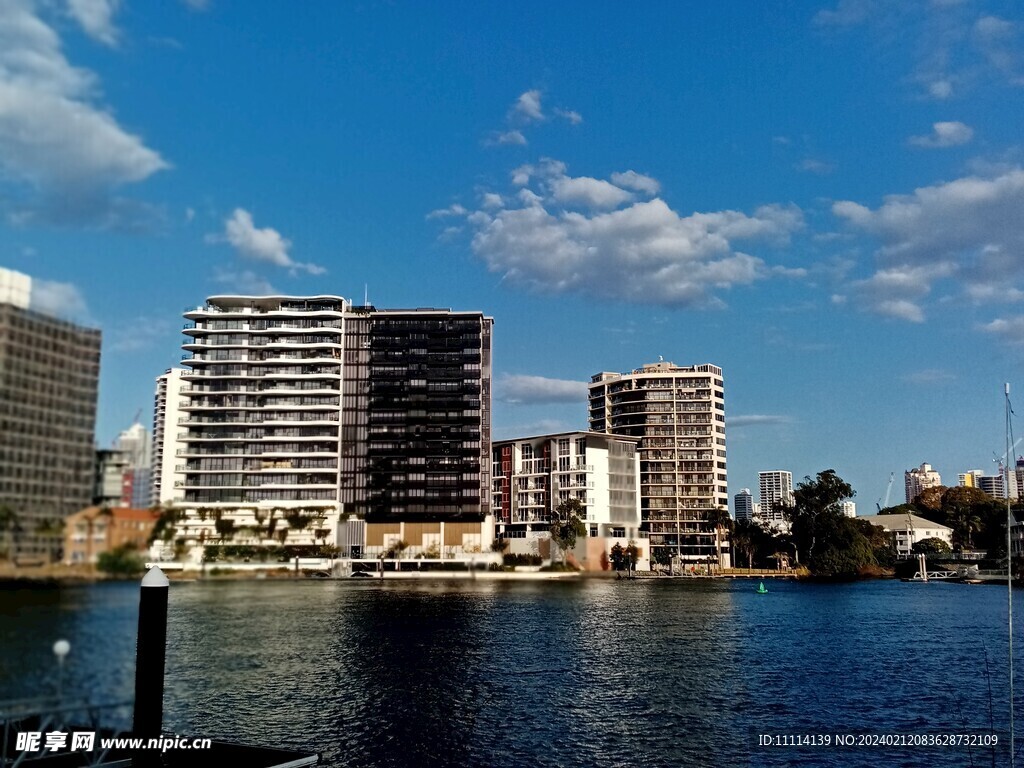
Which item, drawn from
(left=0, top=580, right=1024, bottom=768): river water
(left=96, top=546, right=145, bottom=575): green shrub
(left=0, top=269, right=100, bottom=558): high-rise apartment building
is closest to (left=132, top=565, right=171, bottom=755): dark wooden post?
(left=96, top=546, right=145, bottom=575): green shrub

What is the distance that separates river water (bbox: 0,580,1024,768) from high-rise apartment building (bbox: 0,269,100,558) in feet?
7.78

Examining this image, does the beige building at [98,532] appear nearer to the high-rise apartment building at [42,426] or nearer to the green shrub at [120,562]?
the green shrub at [120,562]

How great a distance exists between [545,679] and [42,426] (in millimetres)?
44768

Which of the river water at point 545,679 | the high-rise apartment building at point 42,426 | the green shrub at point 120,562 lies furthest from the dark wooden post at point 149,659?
the high-rise apartment building at point 42,426

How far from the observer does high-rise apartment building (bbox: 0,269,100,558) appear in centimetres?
2364

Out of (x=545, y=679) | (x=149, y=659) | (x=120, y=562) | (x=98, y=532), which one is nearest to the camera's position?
(x=149, y=659)

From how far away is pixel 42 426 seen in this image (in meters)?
24.1

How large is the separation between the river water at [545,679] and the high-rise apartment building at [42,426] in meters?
2.37

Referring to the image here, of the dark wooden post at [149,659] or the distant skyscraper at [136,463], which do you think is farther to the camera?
the distant skyscraper at [136,463]

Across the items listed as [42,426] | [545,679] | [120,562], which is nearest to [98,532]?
[120,562]

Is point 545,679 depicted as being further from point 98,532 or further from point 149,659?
point 98,532

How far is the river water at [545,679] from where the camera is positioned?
37406 millimetres

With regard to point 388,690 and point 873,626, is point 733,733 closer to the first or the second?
point 388,690

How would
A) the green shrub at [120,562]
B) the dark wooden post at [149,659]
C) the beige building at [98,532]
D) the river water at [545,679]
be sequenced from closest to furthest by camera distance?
the dark wooden post at [149,659]
the beige building at [98,532]
the green shrub at [120,562]
the river water at [545,679]
